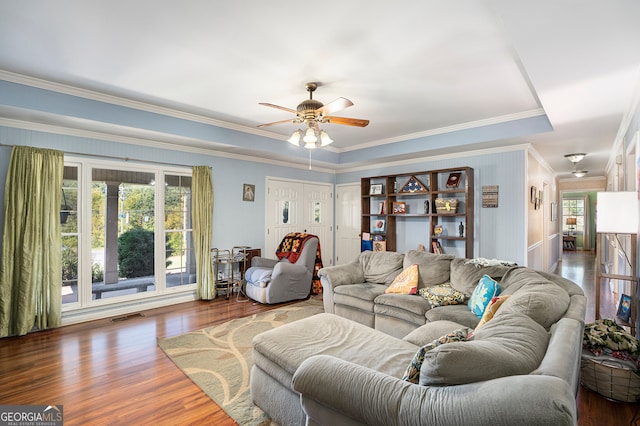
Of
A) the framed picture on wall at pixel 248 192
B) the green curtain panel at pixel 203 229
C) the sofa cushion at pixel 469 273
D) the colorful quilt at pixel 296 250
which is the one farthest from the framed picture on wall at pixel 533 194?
the green curtain panel at pixel 203 229

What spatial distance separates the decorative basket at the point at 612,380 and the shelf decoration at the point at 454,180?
3079mm

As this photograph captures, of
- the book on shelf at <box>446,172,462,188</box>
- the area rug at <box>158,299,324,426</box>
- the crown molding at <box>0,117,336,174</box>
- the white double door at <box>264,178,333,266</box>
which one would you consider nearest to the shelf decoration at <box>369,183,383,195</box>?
the white double door at <box>264,178,333,266</box>

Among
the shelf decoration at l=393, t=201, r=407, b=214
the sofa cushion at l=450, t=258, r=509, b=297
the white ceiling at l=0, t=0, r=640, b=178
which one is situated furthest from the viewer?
the shelf decoration at l=393, t=201, r=407, b=214

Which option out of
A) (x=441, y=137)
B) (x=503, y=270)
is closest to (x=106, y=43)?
(x=503, y=270)

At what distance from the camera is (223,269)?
5.26 m

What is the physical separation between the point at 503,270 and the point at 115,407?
131 inches

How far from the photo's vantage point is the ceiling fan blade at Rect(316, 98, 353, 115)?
2.72 metres

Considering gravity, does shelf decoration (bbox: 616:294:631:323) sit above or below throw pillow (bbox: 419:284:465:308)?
below

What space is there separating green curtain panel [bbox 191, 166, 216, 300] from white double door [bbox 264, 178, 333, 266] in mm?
1226

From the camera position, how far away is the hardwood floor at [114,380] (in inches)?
83.7

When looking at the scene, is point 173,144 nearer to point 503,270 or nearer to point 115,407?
point 115,407

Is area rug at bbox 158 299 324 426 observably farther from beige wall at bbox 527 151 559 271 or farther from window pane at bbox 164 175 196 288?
beige wall at bbox 527 151 559 271

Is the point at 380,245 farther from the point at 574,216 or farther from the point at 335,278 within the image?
the point at 574,216

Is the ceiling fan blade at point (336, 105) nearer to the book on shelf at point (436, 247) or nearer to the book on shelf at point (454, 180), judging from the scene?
the book on shelf at point (454, 180)
